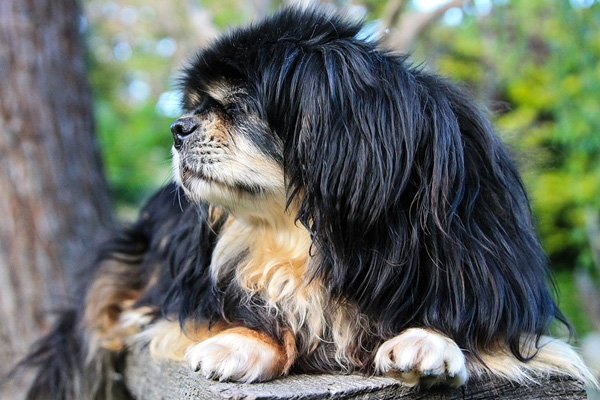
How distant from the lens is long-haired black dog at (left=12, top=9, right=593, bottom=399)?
1.51m

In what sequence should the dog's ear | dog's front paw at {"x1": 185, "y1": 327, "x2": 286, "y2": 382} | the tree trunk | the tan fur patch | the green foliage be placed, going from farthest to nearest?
the green foliage < the tree trunk < the tan fur patch < the dog's ear < dog's front paw at {"x1": 185, "y1": 327, "x2": 286, "y2": 382}

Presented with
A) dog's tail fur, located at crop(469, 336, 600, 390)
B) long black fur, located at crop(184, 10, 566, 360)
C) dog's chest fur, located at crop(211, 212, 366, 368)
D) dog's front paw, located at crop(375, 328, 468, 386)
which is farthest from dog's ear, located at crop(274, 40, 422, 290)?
dog's tail fur, located at crop(469, 336, 600, 390)

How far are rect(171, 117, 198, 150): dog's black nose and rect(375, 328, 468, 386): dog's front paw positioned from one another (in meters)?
0.74

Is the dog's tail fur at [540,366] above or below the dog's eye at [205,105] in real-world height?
below

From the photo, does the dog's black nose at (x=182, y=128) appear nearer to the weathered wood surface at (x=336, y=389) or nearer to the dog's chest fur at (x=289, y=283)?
the dog's chest fur at (x=289, y=283)

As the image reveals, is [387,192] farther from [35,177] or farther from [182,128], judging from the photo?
[35,177]

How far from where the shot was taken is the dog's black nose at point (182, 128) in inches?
65.5

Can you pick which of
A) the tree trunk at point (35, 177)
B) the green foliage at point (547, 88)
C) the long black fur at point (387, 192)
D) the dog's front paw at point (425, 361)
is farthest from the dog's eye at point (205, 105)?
the tree trunk at point (35, 177)

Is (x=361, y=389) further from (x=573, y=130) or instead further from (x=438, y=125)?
(x=573, y=130)

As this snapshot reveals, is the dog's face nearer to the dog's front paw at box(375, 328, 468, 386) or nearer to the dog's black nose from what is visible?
the dog's black nose

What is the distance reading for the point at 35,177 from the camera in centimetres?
283

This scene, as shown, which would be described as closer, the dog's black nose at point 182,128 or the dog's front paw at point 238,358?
the dog's front paw at point 238,358

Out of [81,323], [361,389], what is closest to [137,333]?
[81,323]

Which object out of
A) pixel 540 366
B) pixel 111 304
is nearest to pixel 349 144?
pixel 540 366
